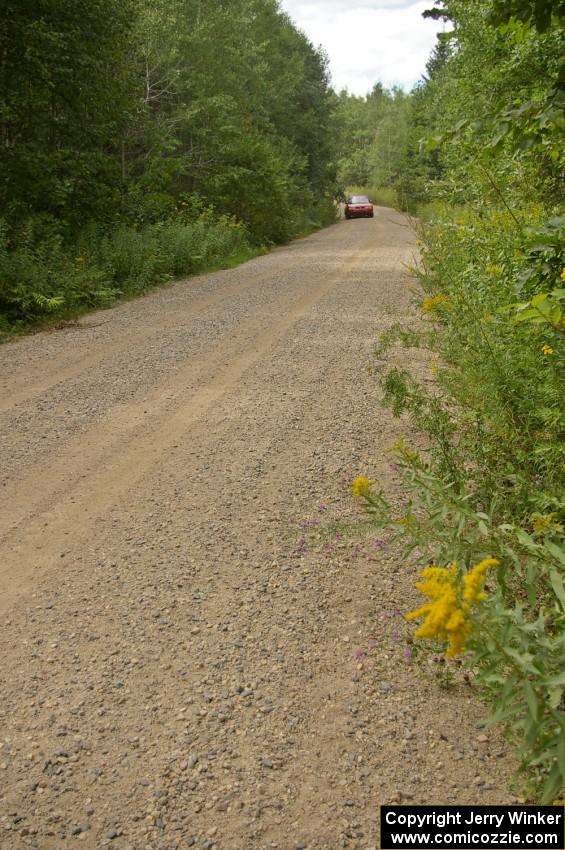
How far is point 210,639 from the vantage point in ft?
9.78

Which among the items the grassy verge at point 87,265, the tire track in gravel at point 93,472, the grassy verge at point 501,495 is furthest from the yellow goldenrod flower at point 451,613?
the grassy verge at point 87,265

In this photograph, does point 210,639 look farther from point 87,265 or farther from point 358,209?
point 358,209

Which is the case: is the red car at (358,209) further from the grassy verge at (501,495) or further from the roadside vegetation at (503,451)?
the grassy verge at (501,495)

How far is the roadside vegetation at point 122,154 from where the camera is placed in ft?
39.1

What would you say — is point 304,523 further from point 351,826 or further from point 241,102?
point 241,102

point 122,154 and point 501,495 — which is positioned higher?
point 122,154

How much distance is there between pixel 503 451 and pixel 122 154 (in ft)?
52.9

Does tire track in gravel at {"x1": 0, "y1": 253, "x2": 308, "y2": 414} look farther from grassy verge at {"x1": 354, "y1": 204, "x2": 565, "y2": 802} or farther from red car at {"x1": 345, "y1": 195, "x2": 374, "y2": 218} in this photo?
red car at {"x1": 345, "y1": 195, "x2": 374, "y2": 218}

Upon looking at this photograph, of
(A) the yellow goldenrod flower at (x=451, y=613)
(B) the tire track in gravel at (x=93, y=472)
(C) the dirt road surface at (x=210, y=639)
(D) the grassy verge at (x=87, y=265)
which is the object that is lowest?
(C) the dirt road surface at (x=210, y=639)

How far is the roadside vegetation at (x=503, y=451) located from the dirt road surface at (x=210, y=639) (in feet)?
0.94

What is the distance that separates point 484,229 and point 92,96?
10.5 meters

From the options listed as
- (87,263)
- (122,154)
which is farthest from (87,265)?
(122,154)

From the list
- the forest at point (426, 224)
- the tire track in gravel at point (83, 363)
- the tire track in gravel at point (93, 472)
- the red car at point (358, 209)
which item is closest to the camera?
the forest at point (426, 224)

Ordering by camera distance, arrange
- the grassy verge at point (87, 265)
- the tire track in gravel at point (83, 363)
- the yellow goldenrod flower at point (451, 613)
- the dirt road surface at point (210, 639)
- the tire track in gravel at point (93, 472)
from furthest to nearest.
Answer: the grassy verge at point (87, 265) < the tire track in gravel at point (83, 363) < the tire track in gravel at point (93, 472) < the dirt road surface at point (210, 639) < the yellow goldenrod flower at point (451, 613)
